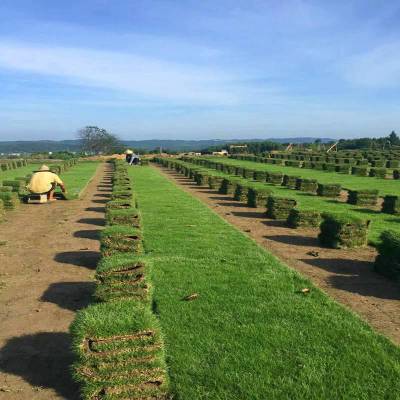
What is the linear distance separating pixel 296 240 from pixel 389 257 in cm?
517

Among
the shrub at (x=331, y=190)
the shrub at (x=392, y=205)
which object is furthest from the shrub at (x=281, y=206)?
the shrub at (x=331, y=190)

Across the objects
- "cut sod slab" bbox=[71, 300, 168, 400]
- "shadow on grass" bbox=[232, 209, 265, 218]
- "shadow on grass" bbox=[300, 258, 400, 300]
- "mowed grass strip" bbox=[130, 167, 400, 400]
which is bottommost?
"shadow on grass" bbox=[232, 209, 265, 218]

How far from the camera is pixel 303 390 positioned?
253 inches

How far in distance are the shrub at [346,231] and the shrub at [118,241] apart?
7.25m

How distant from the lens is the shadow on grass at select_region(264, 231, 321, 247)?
16500 mm

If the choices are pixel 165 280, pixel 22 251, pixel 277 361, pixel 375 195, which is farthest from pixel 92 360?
pixel 375 195

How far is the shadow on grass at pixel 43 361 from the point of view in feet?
22.8

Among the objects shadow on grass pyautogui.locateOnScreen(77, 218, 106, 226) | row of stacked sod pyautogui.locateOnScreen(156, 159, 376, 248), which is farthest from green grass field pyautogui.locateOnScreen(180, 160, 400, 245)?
shadow on grass pyautogui.locateOnScreen(77, 218, 106, 226)

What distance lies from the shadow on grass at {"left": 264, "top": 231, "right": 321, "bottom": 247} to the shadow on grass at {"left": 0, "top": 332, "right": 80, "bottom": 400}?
10.2 m

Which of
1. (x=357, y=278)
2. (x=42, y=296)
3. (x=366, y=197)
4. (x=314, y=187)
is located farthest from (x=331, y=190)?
(x=42, y=296)

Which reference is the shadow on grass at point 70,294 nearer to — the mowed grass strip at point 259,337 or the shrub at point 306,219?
the mowed grass strip at point 259,337

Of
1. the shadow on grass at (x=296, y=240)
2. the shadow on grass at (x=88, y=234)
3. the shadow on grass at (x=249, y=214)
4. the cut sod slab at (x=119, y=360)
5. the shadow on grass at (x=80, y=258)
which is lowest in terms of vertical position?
the shadow on grass at (x=249, y=214)

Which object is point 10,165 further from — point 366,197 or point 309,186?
point 366,197

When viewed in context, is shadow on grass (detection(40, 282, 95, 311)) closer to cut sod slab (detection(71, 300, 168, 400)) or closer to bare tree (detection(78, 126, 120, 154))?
cut sod slab (detection(71, 300, 168, 400))
